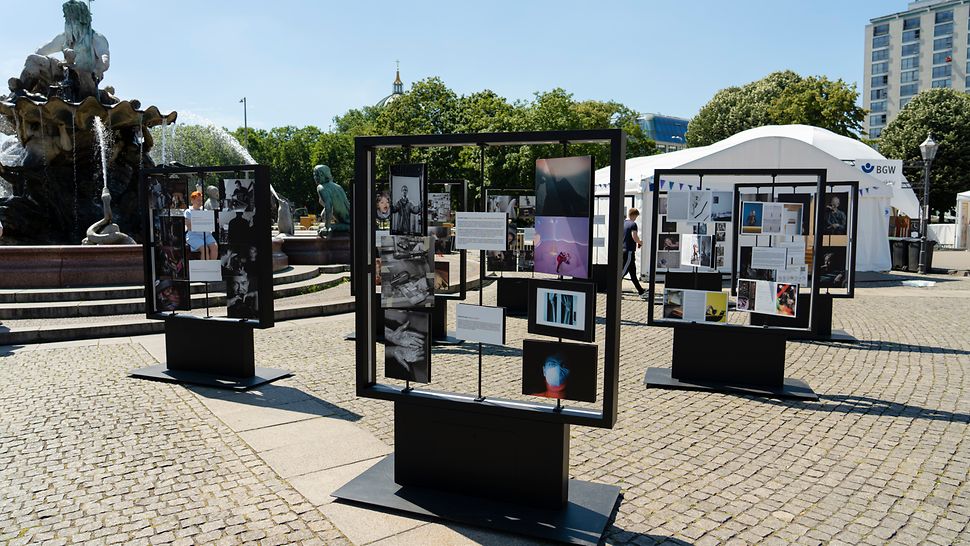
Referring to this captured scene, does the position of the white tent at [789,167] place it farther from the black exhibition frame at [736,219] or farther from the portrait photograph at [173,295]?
the portrait photograph at [173,295]

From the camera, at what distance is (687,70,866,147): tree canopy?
3853 cm

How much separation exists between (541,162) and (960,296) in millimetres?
15373

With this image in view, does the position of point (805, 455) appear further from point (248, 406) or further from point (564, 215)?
point (248, 406)

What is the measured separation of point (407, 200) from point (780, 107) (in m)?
41.4

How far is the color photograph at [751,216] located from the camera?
6926 mm

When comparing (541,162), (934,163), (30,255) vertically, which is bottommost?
(30,255)

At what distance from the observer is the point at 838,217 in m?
8.53

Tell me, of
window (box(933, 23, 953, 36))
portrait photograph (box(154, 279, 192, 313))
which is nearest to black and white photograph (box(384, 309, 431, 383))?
portrait photograph (box(154, 279, 192, 313))

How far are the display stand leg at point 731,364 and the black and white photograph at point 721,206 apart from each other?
4.21ft

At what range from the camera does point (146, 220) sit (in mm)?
7641

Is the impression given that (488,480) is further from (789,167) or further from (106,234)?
(789,167)

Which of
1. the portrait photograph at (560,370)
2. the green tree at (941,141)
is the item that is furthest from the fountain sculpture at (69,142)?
the green tree at (941,141)

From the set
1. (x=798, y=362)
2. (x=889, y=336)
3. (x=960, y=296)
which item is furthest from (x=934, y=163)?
(x=798, y=362)

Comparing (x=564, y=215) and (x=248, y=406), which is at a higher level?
(x=564, y=215)
